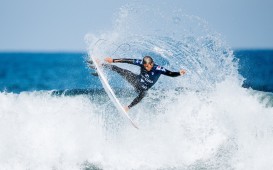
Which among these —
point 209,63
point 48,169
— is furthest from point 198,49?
point 48,169

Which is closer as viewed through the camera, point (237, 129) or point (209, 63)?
point (237, 129)

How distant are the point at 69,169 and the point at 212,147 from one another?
392 centimetres

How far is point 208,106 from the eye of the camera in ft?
45.4

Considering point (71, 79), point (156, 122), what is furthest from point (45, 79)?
point (156, 122)

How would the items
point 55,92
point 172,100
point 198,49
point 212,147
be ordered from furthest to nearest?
point 55,92, point 198,49, point 172,100, point 212,147

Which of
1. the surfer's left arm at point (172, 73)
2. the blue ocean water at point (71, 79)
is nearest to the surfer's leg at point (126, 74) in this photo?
the surfer's left arm at point (172, 73)

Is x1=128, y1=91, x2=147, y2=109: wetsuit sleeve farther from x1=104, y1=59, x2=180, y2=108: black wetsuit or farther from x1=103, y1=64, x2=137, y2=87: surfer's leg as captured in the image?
x1=103, y1=64, x2=137, y2=87: surfer's leg

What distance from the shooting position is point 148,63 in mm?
12281

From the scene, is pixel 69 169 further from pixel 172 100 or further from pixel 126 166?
pixel 172 100

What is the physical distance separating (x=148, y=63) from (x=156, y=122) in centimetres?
240

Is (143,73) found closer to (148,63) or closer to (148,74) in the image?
(148,74)

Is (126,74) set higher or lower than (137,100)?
higher

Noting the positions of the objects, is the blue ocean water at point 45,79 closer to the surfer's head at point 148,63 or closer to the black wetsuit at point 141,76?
the black wetsuit at point 141,76

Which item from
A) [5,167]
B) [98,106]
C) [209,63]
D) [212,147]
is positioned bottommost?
[5,167]
